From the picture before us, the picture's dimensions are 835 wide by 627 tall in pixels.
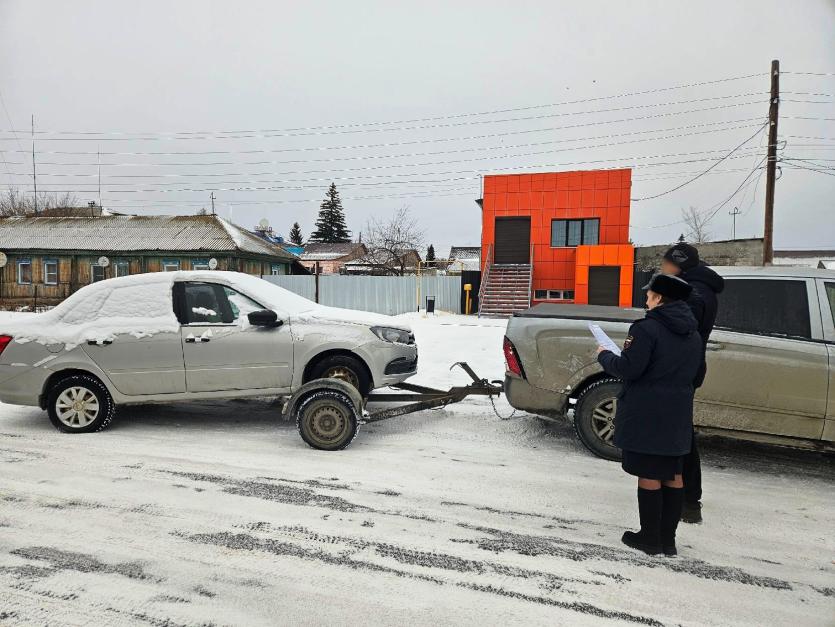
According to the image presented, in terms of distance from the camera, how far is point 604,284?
22.2 m

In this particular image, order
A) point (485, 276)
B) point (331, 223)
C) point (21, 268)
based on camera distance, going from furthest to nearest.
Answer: point (331, 223), point (21, 268), point (485, 276)

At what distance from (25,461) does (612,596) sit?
488 centimetres

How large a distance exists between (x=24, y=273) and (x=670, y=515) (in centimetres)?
3742

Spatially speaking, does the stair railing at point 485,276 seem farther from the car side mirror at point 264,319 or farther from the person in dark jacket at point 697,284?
the person in dark jacket at point 697,284

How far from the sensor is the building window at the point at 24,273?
30328mm

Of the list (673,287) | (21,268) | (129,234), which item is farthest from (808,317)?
(21,268)

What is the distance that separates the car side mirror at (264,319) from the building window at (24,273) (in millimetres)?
33118

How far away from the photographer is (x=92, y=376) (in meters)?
5.30

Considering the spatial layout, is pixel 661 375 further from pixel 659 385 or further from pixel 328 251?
pixel 328 251

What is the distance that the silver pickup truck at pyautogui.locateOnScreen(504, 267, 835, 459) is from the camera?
4.16 m

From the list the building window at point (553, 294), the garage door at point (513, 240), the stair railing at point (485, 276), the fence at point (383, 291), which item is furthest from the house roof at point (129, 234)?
the building window at point (553, 294)

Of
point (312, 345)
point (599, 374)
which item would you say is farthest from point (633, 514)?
point (312, 345)

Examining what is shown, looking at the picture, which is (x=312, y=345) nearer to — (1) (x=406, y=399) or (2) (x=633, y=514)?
(1) (x=406, y=399)

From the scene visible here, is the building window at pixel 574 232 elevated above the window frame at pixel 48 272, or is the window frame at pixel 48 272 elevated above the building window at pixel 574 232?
the building window at pixel 574 232
